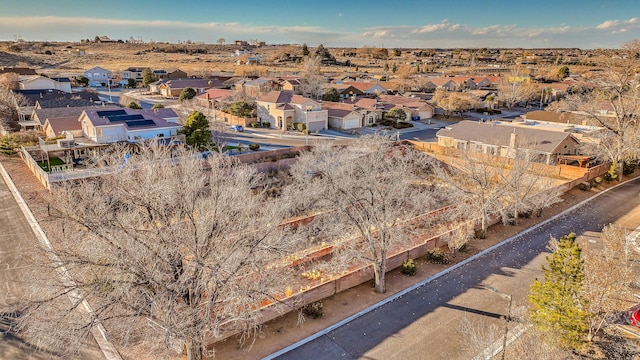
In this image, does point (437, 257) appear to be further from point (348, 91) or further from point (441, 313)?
point (348, 91)

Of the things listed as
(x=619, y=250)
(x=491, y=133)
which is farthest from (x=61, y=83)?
(x=619, y=250)

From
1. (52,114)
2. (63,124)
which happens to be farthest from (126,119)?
(52,114)

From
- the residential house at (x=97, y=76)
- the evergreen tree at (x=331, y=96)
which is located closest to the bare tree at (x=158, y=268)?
the evergreen tree at (x=331, y=96)

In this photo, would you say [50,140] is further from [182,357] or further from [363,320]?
[363,320]

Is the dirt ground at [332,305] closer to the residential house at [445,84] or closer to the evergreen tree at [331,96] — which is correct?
the evergreen tree at [331,96]

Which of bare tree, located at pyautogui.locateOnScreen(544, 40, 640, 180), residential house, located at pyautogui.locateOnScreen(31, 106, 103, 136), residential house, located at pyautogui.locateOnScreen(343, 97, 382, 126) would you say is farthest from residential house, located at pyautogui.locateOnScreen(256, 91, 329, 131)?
bare tree, located at pyautogui.locateOnScreen(544, 40, 640, 180)

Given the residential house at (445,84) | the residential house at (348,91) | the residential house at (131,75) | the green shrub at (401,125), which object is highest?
the residential house at (131,75)
